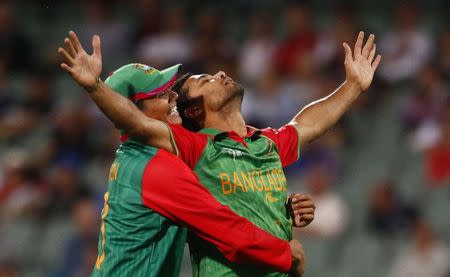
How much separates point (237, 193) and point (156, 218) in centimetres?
38

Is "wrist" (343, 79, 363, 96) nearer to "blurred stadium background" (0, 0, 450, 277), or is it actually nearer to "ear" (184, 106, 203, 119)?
"ear" (184, 106, 203, 119)

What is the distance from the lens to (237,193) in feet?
14.0

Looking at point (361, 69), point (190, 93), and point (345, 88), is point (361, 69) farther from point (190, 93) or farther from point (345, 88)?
point (190, 93)

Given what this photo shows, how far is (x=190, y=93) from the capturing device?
4598 mm

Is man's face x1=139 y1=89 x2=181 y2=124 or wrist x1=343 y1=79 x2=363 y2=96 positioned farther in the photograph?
wrist x1=343 y1=79 x2=363 y2=96

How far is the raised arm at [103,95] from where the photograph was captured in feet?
12.5

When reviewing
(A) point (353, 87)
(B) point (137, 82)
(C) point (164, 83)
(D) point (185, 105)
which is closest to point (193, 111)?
(D) point (185, 105)

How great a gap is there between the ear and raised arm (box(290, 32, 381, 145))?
1.90 feet

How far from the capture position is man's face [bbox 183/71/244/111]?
15.0 feet

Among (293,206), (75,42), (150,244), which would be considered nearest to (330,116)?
(293,206)

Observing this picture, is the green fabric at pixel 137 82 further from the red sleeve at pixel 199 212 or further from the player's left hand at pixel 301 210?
the player's left hand at pixel 301 210

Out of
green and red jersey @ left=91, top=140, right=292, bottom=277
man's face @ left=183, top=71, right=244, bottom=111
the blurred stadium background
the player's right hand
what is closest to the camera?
green and red jersey @ left=91, top=140, right=292, bottom=277

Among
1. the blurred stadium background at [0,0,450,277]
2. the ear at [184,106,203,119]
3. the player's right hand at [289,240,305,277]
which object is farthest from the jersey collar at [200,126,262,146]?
the blurred stadium background at [0,0,450,277]

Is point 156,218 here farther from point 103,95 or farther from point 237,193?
point 103,95
